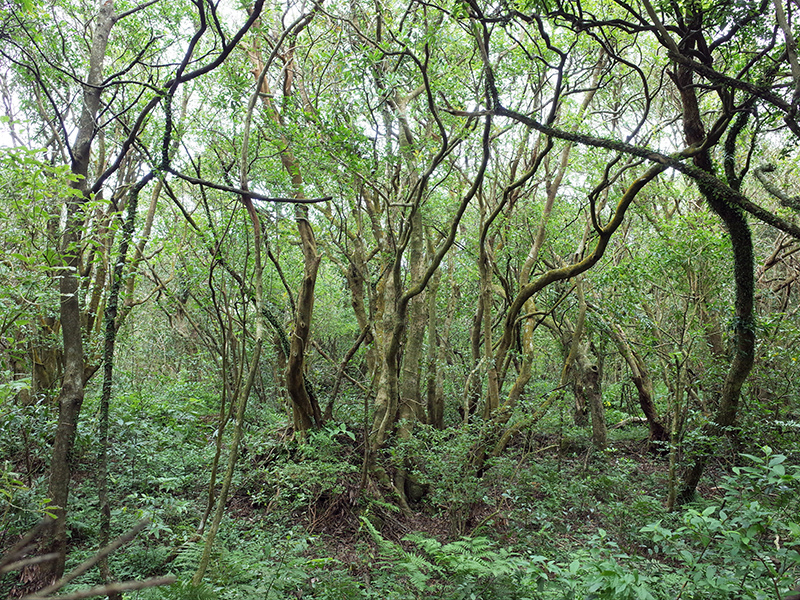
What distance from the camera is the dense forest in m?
3.92

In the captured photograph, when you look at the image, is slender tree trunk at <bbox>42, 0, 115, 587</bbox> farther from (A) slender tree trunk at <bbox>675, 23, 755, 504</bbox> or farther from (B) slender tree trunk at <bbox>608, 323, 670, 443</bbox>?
(B) slender tree trunk at <bbox>608, 323, 670, 443</bbox>

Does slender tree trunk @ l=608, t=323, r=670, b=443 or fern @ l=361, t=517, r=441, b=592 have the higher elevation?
slender tree trunk @ l=608, t=323, r=670, b=443

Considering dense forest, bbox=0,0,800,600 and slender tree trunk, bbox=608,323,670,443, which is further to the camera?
slender tree trunk, bbox=608,323,670,443

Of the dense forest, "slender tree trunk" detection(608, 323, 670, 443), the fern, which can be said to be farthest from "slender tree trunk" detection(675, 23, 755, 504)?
"slender tree trunk" detection(608, 323, 670, 443)

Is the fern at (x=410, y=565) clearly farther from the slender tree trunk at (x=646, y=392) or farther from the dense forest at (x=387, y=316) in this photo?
the slender tree trunk at (x=646, y=392)

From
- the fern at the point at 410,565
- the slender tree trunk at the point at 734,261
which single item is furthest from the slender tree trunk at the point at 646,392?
the fern at the point at 410,565

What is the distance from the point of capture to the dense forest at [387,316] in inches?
154

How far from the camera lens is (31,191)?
3889mm

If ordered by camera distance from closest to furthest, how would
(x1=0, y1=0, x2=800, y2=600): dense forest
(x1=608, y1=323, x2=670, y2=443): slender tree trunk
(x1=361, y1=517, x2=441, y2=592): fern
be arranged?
(x1=361, y1=517, x2=441, y2=592): fern → (x1=0, y1=0, x2=800, y2=600): dense forest → (x1=608, y1=323, x2=670, y2=443): slender tree trunk

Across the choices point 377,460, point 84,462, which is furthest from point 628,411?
point 84,462

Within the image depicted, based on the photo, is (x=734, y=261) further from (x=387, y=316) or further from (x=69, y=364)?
(x=69, y=364)

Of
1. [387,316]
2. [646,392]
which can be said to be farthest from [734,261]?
[646,392]

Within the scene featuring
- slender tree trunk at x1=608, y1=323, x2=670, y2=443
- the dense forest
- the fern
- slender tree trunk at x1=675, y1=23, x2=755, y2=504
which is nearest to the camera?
the fern

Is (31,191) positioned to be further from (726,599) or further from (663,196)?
(663,196)
